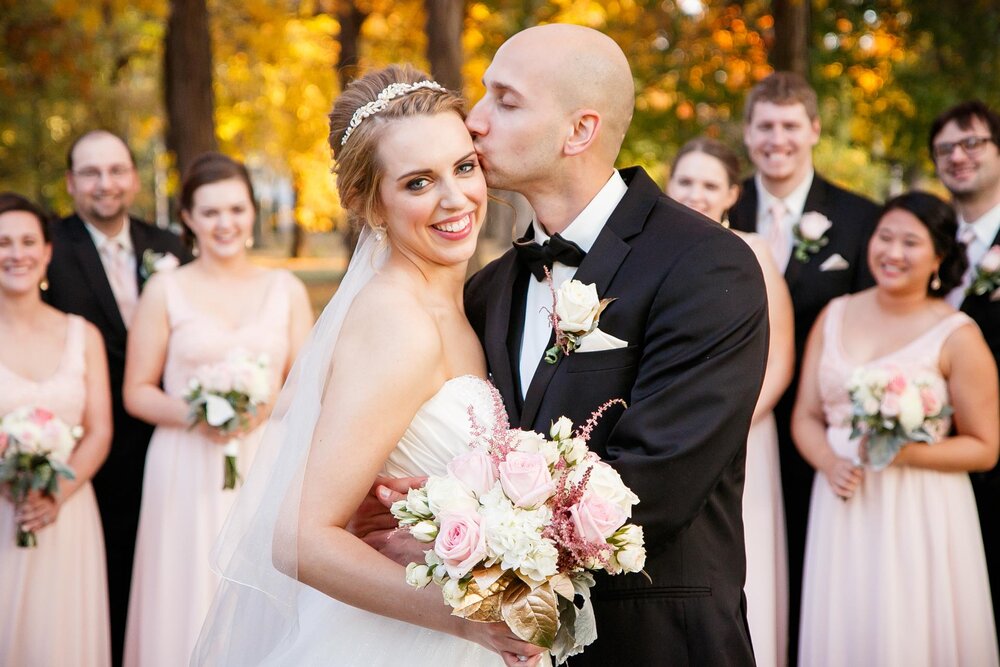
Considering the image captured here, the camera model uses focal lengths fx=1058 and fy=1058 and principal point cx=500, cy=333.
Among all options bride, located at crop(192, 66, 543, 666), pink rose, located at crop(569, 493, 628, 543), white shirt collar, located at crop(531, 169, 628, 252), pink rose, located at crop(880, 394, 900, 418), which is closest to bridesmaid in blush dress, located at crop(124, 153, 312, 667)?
bride, located at crop(192, 66, 543, 666)

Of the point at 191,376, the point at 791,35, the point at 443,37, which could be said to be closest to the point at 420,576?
the point at 191,376

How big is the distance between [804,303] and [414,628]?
3297 millimetres

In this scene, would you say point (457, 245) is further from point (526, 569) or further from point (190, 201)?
point (190, 201)

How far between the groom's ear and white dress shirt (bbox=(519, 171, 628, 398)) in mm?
147

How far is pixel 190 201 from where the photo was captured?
5.69 metres

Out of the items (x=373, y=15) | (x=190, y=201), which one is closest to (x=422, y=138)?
(x=190, y=201)

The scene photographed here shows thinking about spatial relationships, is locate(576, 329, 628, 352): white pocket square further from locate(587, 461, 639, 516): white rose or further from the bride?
locate(587, 461, 639, 516): white rose

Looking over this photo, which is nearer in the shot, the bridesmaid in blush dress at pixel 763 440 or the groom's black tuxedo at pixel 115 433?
the bridesmaid in blush dress at pixel 763 440

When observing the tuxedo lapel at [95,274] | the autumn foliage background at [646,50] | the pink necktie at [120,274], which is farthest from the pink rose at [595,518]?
the autumn foliage background at [646,50]

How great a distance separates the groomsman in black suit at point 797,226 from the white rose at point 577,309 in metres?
3.07

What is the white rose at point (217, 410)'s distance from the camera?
17.0ft

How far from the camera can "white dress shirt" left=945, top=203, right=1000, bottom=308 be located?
17.6ft

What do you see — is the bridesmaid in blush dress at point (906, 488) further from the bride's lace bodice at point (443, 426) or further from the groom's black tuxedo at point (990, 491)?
the bride's lace bodice at point (443, 426)

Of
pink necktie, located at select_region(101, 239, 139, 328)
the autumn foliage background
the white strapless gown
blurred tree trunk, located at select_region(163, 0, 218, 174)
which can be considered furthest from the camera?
the autumn foliage background
